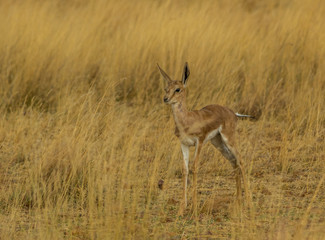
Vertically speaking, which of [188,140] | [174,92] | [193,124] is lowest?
[188,140]

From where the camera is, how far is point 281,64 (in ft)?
29.2

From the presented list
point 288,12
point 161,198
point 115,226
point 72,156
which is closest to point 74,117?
point 72,156

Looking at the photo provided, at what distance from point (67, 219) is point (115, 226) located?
77 centimetres

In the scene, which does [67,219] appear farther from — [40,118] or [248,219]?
[40,118]

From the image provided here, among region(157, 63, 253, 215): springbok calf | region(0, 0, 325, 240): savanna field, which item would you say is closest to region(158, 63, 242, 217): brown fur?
region(157, 63, 253, 215): springbok calf

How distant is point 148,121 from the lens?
7.77 metres

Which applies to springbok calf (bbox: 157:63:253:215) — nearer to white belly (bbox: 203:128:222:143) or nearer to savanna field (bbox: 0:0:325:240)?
white belly (bbox: 203:128:222:143)

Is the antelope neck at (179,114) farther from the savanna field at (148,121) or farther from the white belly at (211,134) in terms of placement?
the savanna field at (148,121)

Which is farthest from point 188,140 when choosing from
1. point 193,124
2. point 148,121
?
point 148,121

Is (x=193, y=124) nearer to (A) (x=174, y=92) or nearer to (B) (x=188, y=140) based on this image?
(B) (x=188, y=140)

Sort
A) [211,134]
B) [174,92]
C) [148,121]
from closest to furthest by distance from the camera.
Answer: [174,92] → [211,134] → [148,121]

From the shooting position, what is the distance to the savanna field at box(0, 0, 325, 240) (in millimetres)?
4848

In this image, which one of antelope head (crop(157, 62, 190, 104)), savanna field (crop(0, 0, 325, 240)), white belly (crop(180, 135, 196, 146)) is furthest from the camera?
white belly (crop(180, 135, 196, 146))

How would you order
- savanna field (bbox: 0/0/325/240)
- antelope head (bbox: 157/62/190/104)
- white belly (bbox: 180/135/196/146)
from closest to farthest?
savanna field (bbox: 0/0/325/240), antelope head (bbox: 157/62/190/104), white belly (bbox: 180/135/196/146)
